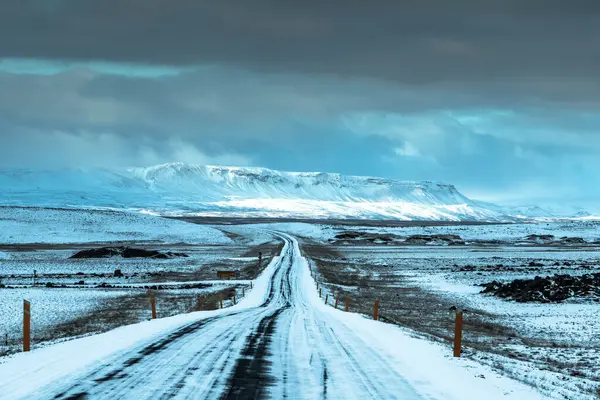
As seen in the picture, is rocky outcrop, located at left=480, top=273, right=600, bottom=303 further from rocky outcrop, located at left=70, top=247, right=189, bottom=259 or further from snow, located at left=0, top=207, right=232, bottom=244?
snow, located at left=0, top=207, right=232, bottom=244

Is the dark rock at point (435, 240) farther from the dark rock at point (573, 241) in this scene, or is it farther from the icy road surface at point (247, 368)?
the icy road surface at point (247, 368)

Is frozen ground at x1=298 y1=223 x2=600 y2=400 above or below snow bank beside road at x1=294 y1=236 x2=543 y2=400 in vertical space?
below

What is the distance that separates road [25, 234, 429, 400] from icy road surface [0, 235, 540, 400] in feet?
0.06

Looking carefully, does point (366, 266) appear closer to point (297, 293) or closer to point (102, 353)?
point (297, 293)

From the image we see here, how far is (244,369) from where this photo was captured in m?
13.0

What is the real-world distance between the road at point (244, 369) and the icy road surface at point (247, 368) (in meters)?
0.02

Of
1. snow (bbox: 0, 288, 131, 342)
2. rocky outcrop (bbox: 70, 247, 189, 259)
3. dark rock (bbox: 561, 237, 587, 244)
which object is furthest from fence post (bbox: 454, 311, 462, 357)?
dark rock (bbox: 561, 237, 587, 244)

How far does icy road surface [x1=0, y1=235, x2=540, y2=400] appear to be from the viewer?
11055mm

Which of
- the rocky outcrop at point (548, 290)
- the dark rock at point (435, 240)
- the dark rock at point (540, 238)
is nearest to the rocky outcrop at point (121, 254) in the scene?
the rocky outcrop at point (548, 290)

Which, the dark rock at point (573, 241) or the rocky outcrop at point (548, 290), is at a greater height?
the rocky outcrop at point (548, 290)

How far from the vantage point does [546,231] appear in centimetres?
18238

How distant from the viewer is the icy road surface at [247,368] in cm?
1105

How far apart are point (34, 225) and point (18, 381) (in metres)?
146

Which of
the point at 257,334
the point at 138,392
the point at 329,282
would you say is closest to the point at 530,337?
the point at 257,334
